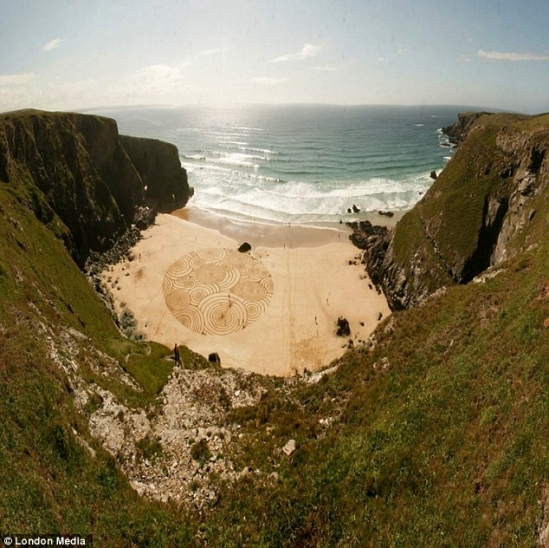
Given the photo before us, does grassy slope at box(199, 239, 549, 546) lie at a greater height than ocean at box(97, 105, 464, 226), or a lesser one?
lesser

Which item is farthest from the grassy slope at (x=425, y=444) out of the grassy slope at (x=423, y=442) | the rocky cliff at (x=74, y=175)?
the rocky cliff at (x=74, y=175)

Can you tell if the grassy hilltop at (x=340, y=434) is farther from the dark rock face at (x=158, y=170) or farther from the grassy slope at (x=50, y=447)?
the dark rock face at (x=158, y=170)

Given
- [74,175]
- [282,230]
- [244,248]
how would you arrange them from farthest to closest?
[282,230] → [244,248] → [74,175]

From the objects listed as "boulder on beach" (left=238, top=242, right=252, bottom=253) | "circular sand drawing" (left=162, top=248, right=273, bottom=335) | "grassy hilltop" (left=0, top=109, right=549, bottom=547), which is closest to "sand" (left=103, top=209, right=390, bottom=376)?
"circular sand drawing" (left=162, top=248, right=273, bottom=335)

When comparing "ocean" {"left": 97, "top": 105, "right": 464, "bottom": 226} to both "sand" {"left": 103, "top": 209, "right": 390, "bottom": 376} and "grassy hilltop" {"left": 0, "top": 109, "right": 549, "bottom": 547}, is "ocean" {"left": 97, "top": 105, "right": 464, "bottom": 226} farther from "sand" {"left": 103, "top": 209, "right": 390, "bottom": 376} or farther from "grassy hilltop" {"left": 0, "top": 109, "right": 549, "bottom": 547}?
"grassy hilltop" {"left": 0, "top": 109, "right": 549, "bottom": 547}

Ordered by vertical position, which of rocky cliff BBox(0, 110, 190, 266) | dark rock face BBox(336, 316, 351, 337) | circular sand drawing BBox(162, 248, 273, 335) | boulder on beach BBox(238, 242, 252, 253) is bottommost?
dark rock face BBox(336, 316, 351, 337)

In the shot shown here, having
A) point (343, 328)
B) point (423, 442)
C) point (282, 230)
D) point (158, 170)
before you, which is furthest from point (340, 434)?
point (158, 170)

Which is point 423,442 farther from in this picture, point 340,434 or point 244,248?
point 244,248

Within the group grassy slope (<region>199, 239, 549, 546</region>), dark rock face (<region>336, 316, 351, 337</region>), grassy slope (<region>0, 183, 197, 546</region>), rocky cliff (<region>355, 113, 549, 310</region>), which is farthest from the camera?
dark rock face (<region>336, 316, 351, 337</region>)
